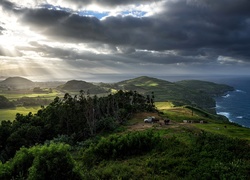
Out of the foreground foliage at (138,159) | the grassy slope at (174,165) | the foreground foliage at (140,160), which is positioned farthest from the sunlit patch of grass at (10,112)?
the grassy slope at (174,165)

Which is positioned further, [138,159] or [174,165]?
[138,159]

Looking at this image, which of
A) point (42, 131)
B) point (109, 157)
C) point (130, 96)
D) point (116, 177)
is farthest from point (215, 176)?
point (130, 96)

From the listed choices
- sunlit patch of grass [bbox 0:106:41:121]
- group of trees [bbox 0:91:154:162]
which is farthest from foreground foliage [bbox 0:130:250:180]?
sunlit patch of grass [bbox 0:106:41:121]

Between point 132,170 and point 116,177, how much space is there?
2716 mm

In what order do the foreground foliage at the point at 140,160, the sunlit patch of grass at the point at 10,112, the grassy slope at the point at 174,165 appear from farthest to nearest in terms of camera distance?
the sunlit patch of grass at the point at 10,112 < the grassy slope at the point at 174,165 < the foreground foliage at the point at 140,160

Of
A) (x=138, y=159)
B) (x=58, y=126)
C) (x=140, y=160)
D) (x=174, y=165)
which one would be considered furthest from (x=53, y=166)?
(x=58, y=126)

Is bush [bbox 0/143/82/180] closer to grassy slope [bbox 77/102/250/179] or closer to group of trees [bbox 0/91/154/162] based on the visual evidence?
grassy slope [bbox 77/102/250/179]

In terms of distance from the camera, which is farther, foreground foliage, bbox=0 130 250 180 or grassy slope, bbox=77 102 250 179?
grassy slope, bbox=77 102 250 179

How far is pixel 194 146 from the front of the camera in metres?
33.4

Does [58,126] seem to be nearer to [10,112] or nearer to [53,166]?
[53,166]

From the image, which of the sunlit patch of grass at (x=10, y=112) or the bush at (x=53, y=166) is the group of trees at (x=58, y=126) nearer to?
the bush at (x=53, y=166)

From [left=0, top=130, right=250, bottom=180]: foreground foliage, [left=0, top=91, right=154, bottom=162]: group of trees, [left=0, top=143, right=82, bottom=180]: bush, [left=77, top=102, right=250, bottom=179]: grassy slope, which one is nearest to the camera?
[left=0, top=143, right=82, bottom=180]: bush

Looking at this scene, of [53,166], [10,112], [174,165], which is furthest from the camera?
[10,112]

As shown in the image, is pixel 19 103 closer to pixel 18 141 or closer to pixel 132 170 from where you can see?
pixel 18 141
